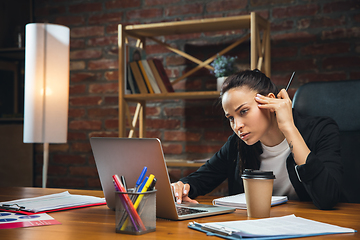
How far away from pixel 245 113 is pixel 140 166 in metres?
0.53

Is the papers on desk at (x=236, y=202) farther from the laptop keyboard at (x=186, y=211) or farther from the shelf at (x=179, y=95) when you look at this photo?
the shelf at (x=179, y=95)

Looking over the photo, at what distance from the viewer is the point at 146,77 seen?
231 centimetres

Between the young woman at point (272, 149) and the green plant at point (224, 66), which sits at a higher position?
the green plant at point (224, 66)

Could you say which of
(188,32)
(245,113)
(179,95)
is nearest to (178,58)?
(188,32)

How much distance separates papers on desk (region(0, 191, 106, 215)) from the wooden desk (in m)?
0.04

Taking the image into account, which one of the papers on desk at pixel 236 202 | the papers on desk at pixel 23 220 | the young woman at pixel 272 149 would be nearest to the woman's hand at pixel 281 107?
the young woman at pixel 272 149

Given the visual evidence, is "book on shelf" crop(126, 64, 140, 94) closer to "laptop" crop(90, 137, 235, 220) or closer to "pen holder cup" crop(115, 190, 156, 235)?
"laptop" crop(90, 137, 235, 220)

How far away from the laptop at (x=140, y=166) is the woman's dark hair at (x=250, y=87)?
0.51 meters

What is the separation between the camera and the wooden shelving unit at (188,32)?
212 centimetres

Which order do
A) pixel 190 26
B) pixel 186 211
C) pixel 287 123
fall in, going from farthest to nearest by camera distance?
pixel 190 26, pixel 287 123, pixel 186 211

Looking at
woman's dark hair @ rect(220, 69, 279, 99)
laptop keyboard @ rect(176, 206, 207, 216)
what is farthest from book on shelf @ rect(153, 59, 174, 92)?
laptop keyboard @ rect(176, 206, 207, 216)

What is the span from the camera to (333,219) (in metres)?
0.91

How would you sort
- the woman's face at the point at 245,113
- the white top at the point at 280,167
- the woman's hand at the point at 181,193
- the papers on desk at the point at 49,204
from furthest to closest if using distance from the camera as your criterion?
the white top at the point at 280,167 < the woman's face at the point at 245,113 < the woman's hand at the point at 181,193 < the papers on desk at the point at 49,204

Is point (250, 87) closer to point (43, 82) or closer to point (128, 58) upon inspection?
point (128, 58)
